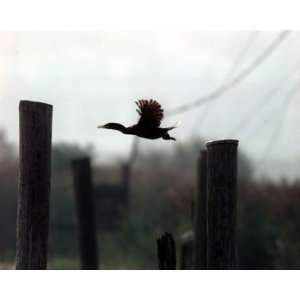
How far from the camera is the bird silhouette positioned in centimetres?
148

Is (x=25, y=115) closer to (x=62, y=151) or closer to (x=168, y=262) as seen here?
(x=168, y=262)

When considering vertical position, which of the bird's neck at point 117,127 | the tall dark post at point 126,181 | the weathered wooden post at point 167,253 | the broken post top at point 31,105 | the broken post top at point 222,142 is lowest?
the weathered wooden post at point 167,253

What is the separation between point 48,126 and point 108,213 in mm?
8290

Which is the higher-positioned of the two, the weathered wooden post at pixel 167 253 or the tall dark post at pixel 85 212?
the tall dark post at pixel 85 212

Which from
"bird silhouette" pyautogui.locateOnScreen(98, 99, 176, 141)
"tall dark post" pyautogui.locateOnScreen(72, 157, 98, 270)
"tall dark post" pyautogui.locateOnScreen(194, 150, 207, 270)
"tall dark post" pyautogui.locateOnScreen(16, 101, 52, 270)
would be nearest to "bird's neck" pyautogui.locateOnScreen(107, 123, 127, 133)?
"bird silhouette" pyautogui.locateOnScreen(98, 99, 176, 141)

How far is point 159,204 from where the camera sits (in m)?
9.14

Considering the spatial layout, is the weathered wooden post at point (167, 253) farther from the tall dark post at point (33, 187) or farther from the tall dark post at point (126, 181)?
the tall dark post at point (126, 181)

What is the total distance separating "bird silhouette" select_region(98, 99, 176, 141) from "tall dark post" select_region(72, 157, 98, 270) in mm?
2073

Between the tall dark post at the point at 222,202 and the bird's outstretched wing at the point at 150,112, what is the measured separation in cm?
15

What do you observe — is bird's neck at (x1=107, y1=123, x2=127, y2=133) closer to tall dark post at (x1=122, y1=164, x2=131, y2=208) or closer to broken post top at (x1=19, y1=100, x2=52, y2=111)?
broken post top at (x1=19, y1=100, x2=52, y2=111)

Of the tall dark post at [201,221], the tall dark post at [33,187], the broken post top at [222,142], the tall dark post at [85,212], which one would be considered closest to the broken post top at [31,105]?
the tall dark post at [33,187]

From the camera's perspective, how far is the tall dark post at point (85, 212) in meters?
3.56
